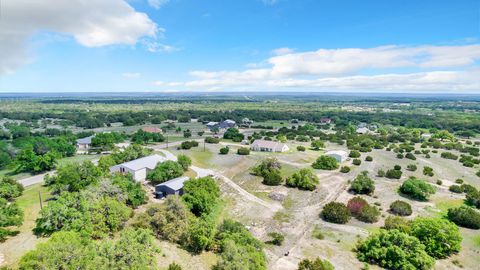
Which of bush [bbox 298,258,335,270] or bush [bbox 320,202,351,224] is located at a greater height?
bush [bbox 298,258,335,270]

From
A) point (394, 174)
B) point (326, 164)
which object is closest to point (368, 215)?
point (394, 174)

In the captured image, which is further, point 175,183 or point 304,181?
point 304,181

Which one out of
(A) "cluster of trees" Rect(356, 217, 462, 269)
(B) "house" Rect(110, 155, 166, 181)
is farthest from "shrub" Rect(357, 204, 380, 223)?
(B) "house" Rect(110, 155, 166, 181)

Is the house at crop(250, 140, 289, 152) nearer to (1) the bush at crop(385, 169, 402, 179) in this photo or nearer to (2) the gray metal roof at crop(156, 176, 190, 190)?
(1) the bush at crop(385, 169, 402, 179)

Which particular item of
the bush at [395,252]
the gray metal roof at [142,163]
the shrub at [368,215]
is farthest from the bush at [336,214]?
the gray metal roof at [142,163]

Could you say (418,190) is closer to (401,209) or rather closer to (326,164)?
(401,209)
